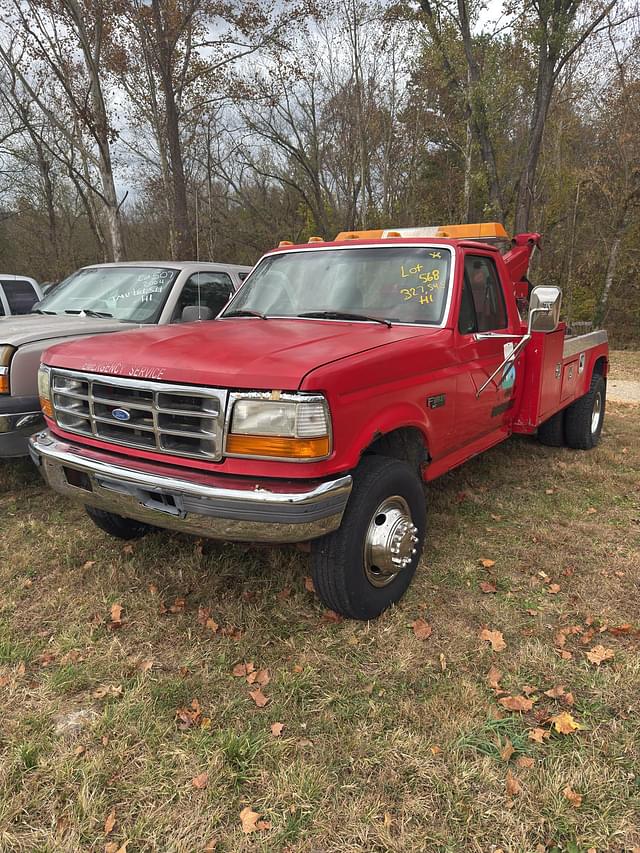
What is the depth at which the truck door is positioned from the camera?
12.2 feet

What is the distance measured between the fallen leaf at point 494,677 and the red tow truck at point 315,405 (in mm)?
644

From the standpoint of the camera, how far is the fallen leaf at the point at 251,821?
6.56ft

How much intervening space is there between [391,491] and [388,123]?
22.7 metres

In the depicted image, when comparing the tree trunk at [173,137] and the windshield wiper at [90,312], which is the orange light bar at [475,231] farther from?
the tree trunk at [173,137]

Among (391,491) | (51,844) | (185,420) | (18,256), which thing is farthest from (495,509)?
(18,256)

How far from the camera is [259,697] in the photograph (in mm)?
2604

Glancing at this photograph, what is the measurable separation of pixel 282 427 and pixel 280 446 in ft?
0.29

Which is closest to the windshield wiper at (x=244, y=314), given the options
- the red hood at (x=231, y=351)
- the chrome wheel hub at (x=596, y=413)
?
the red hood at (x=231, y=351)

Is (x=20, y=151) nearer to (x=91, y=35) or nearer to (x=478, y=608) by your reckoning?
(x=91, y=35)

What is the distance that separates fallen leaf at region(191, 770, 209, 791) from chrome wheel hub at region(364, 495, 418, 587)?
1182mm

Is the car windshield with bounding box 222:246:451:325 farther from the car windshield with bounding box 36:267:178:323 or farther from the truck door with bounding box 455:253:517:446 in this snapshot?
the car windshield with bounding box 36:267:178:323

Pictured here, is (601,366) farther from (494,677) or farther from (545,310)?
(494,677)

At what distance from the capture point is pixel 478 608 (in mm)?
3277

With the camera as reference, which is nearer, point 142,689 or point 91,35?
point 142,689
